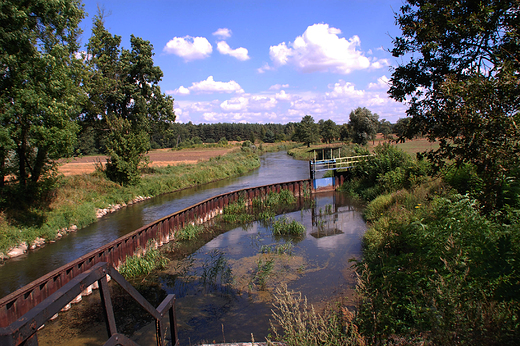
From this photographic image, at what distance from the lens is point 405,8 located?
21.1ft

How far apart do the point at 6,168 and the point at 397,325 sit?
676 inches

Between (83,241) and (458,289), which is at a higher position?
(458,289)

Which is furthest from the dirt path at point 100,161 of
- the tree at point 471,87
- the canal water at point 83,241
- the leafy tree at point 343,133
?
the leafy tree at point 343,133

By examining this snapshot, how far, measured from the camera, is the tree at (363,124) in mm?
62088

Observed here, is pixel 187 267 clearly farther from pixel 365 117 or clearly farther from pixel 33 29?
pixel 365 117

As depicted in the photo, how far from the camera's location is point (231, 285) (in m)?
8.84

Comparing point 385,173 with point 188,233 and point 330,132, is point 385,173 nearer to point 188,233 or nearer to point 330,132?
point 188,233

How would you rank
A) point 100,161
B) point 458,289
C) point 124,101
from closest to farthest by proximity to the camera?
point 458,289 → point 100,161 → point 124,101

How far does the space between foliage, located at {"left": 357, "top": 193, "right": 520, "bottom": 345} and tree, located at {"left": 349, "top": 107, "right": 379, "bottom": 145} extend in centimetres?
5971

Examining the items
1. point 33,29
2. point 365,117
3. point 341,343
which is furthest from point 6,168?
point 365,117

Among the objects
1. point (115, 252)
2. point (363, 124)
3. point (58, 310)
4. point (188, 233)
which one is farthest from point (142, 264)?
point (363, 124)

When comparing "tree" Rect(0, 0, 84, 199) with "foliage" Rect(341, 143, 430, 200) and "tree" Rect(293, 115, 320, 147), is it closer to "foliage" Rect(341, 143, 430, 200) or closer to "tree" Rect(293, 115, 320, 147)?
"foliage" Rect(341, 143, 430, 200)

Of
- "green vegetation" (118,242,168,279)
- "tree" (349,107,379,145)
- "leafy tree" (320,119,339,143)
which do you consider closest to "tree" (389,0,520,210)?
"green vegetation" (118,242,168,279)

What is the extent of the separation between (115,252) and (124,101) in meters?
24.6
